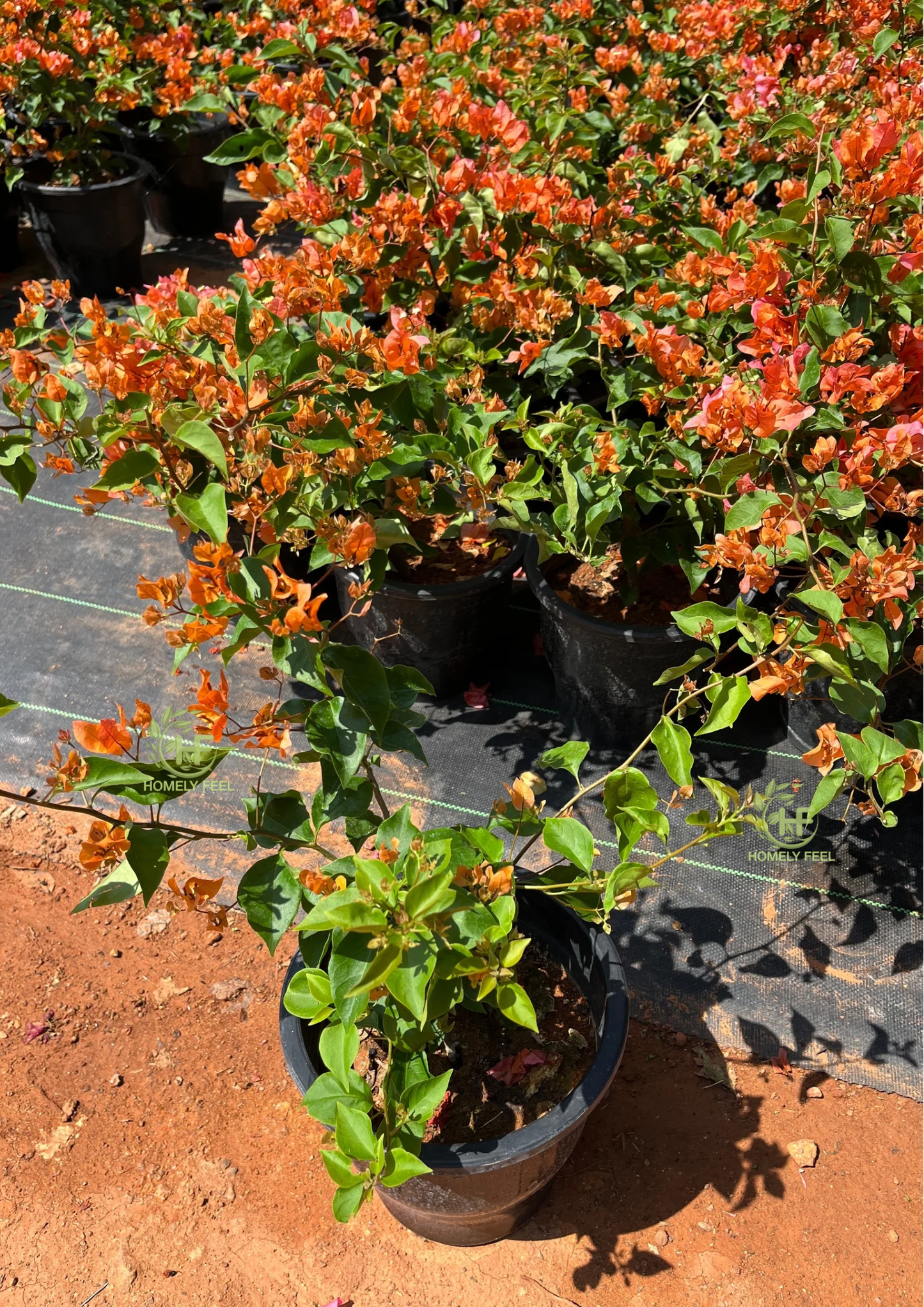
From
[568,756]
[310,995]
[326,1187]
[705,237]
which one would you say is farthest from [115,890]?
[705,237]

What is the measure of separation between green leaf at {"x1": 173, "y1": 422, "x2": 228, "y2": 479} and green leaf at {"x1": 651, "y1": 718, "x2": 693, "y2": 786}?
63 centimetres

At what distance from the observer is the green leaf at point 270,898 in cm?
117

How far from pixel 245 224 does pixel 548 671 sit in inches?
142

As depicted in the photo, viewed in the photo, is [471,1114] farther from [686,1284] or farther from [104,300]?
[104,300]

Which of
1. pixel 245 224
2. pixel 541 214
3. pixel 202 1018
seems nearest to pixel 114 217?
pixel 245 224

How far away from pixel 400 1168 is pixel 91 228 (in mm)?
3955

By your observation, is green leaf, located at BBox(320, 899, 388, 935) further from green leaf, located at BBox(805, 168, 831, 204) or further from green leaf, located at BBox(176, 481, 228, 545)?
green leaf, located at BBox(805, 168, 831, 204)

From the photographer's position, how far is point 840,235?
5.03 feet

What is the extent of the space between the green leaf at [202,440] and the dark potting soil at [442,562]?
1.17m

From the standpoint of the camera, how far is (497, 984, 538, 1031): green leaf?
1053 millimetres

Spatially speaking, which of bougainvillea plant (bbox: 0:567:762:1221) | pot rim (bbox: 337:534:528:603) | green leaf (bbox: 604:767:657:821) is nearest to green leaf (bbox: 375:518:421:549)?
bougainvillea plant (bbox: 0:567:762:1221)

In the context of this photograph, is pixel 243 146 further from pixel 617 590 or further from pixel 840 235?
pixel 840 235

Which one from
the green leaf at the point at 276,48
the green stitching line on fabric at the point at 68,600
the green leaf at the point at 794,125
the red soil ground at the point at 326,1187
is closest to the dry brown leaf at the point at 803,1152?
the red soil ground at the point at 326,1187

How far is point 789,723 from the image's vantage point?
2260mm
